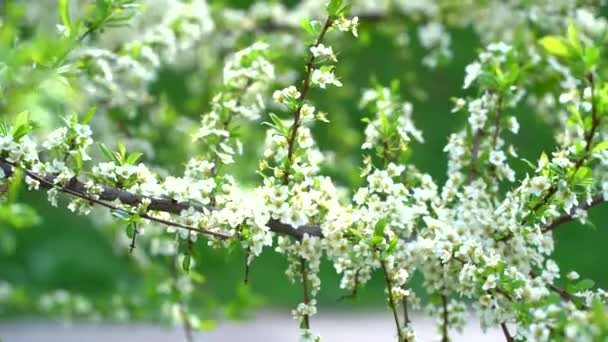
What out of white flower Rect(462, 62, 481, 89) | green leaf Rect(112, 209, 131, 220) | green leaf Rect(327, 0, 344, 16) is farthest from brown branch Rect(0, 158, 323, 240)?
white flower Rect(462, 62, 481, 89)

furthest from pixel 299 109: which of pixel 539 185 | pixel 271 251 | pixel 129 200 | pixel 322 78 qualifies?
pixel 271 251

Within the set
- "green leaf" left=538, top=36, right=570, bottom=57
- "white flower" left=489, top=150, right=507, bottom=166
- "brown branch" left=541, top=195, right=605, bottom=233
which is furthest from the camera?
"white flower" left=489, top=150, right=507, bottom=166

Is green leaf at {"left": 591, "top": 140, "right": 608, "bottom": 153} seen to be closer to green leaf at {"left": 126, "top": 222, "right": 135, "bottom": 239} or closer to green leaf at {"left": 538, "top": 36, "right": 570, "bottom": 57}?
green leaf at {"left": 538, "top": 36, "right": 570, "bottom": 57}

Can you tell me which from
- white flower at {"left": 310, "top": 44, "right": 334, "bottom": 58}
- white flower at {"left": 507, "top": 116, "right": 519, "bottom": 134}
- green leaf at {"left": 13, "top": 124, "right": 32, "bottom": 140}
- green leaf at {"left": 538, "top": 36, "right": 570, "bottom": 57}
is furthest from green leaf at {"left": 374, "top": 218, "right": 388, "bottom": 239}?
green leaf at {"left": 13, "top": 124, "right": 32, "bottom": 140}

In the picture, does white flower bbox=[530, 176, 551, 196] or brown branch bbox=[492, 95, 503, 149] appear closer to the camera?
white flower bbox=[530, 176, 551, 196]

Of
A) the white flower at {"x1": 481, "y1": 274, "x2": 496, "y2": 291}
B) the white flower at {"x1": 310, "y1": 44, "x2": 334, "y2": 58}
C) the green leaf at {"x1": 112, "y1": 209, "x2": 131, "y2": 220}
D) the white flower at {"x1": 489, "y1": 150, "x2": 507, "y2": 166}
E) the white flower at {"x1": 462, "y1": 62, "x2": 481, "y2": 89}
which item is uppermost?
the white flower at {"x1": 462, "y1": 62, "x2": 481, "y2": 89}

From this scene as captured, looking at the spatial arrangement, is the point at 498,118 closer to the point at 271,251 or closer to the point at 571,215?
the point at 571,215

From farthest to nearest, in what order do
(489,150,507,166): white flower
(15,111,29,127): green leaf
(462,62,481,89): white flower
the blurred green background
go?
the blurred green background < (462,62,481,89): white flower < (489,150,507,166): white flower < (15,111,29,127): green leaf

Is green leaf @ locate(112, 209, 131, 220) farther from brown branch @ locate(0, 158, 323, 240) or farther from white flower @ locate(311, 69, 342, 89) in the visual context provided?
white flower @ locate(311, 69, 342, 89)

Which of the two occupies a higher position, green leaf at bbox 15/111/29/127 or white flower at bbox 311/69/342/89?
white flower at bbox 311/69/342/89

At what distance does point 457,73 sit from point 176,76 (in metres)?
2.29

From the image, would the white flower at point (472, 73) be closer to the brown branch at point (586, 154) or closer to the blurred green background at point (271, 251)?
the brown branch at point (586, 154)

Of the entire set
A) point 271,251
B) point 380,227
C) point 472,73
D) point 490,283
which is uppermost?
point 271,251

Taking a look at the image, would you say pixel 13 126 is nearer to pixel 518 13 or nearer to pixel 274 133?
pixel 274 133
